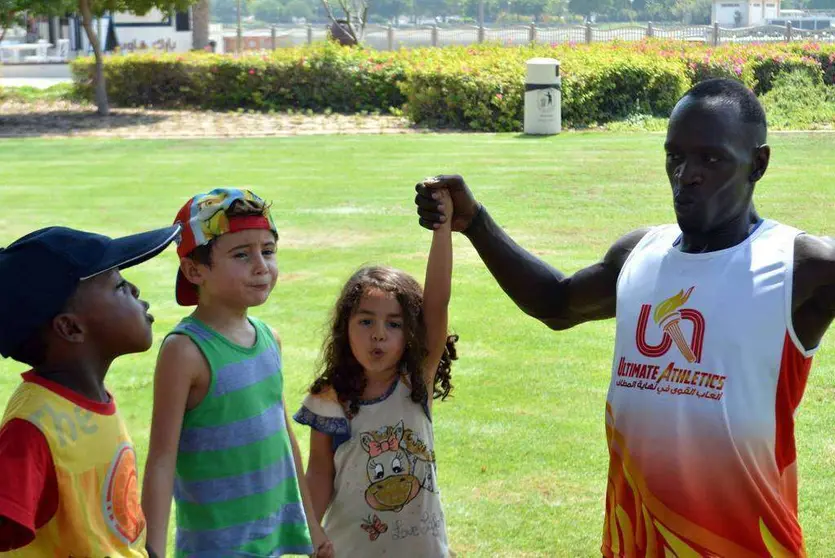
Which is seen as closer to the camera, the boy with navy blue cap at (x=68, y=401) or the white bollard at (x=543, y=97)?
the boy with navy blue cap at (x=68, y=401)

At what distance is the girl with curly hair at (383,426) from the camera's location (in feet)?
11.7

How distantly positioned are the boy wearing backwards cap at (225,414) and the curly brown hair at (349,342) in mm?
264

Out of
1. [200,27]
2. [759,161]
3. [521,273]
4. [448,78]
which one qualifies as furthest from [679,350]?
[200,27]

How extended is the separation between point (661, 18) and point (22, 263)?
180 ft

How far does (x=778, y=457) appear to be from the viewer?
2674 millimetres

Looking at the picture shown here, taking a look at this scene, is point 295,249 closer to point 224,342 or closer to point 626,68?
point 224,342

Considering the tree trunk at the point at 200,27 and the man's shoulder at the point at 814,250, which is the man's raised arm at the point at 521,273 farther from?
the tree trunk at the point at 200,27

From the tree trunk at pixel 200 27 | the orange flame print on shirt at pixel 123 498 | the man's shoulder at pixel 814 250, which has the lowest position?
the orange flame print on shirt at pixel 123 498

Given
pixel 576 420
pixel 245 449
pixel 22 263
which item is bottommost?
pixel 576 420

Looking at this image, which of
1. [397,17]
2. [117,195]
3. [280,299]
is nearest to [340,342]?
[280,299]

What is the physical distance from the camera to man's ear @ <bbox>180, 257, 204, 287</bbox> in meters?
3.38

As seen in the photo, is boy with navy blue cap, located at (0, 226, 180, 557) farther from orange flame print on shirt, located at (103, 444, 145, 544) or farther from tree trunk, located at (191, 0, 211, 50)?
tree trunk, located at (191, 0, 211, 50)

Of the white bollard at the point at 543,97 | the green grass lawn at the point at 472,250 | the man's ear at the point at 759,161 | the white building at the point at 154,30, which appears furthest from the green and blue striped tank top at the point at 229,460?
the white building at the point at 154,30

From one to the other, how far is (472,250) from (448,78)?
1042cm
